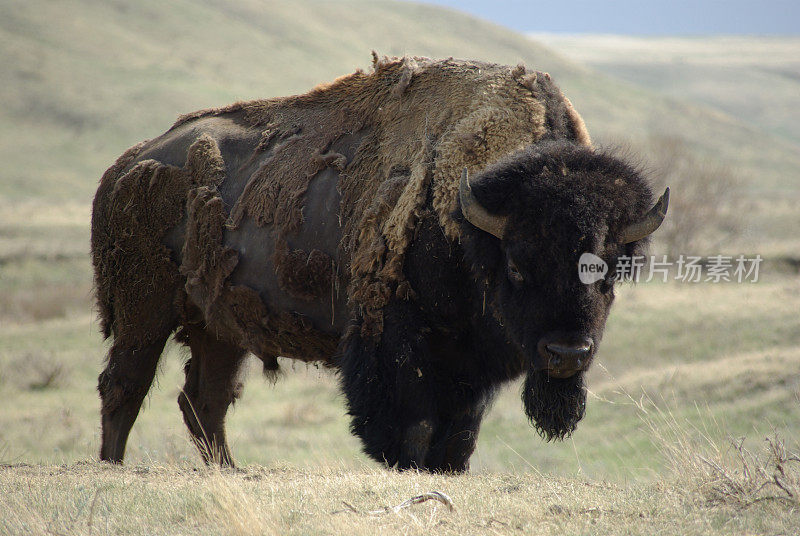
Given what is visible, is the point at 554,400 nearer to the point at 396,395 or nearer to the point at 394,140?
the point at 396,395

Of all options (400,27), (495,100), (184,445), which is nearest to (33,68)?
(400,27)

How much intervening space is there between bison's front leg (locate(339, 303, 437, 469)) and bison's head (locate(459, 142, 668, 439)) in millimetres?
547

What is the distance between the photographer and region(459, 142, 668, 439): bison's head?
13.8 ft

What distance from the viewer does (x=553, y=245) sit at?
13.8 feet

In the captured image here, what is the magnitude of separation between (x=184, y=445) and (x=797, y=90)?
120230 mm

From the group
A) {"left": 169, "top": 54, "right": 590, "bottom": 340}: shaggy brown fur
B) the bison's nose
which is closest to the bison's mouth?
the bison's nose

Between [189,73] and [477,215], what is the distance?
5921 centimetres

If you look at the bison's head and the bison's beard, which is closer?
the bison's head

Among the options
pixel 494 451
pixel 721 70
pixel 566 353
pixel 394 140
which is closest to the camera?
pixel 566 353

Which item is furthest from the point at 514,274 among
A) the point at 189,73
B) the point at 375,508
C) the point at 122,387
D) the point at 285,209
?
the point at 189,73

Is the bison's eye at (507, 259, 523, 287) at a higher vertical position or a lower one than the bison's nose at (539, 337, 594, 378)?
higher

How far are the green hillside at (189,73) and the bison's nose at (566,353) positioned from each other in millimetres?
30591

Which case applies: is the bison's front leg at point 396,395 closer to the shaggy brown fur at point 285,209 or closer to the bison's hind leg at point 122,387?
the shaggy brown fur at point 285,209

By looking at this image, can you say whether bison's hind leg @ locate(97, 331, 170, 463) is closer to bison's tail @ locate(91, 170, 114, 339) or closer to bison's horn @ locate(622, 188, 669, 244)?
bison's tail @ locate(91, 170, 114, 339)
